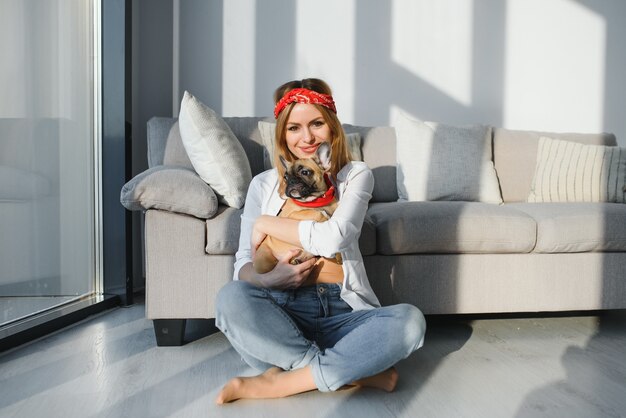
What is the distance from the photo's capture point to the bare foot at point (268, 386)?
154 cm

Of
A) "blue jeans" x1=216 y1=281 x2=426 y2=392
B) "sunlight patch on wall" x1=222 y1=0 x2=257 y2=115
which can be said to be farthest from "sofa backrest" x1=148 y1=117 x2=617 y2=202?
"blue jeans" x1=216 y1=281 x2=426 y2=392

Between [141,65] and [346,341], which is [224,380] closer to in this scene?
[346,341]

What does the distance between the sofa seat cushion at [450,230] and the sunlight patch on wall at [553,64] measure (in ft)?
5.07

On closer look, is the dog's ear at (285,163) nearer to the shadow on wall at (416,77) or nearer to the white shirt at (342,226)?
the white shirt at (342,226)

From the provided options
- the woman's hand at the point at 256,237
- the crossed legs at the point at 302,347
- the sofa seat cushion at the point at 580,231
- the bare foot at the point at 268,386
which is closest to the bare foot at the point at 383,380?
the crossed legs at the point at 302,347

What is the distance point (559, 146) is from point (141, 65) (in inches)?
88.7

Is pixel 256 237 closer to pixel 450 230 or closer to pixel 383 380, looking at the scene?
pixel 383 380

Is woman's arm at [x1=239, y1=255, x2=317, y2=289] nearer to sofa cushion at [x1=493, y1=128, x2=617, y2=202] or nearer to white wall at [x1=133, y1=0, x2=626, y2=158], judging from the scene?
sofa cushion at [x1=493, y1=128, x2=617, y2=202]

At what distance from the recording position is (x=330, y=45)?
11.3 ft

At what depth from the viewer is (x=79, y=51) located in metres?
2.68

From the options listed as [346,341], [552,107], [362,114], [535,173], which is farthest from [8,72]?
[552,107]

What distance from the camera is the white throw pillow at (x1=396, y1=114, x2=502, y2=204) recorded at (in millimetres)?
2818

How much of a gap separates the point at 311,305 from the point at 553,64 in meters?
2.69

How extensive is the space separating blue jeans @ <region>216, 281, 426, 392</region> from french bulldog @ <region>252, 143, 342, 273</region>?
0.32 ft
